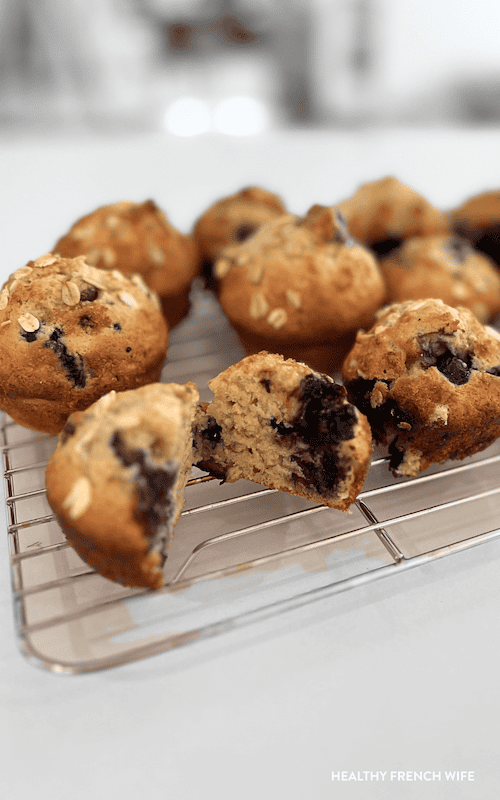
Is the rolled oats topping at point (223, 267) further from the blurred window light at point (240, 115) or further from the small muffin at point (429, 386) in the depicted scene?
the blurred window light at point (240, 115)

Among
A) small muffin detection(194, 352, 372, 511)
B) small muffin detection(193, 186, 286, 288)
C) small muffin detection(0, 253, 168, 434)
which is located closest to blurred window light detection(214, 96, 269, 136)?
small muffin detection(193, 186, 286, 288)

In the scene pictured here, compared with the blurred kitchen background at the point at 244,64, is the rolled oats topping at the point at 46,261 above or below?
below

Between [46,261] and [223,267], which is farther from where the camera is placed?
[223,267]

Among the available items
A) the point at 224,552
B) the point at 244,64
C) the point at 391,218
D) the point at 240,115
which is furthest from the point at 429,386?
the point at 244,64

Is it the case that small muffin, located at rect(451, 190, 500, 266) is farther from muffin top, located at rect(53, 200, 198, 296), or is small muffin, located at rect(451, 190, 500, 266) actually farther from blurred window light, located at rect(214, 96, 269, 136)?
blurred window light, located at rect(214, 96, 269, 136)

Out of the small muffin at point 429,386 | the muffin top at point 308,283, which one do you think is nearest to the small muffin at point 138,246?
the muffin top at point 308,283

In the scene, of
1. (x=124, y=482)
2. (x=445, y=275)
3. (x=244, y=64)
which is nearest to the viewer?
(x=124, y=482)

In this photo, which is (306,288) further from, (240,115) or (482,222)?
(240,115)
